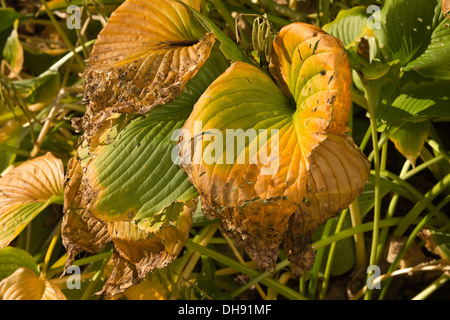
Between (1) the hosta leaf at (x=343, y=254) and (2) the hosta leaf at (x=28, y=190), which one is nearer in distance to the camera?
(2) the hosta leaf at (x=28, y=190)

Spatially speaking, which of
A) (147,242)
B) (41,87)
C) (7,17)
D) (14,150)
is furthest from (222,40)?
(7,17)

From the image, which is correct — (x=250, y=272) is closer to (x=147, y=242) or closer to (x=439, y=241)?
(x=147, y=242)

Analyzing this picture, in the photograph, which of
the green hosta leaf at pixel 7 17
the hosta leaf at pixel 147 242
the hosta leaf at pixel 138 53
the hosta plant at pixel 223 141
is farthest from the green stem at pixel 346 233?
the green hosta leaf at pixel 7 17

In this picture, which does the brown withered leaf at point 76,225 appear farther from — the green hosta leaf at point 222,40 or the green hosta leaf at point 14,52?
the green hosta leaf at point 14,52

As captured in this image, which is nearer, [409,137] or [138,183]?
[138,183]

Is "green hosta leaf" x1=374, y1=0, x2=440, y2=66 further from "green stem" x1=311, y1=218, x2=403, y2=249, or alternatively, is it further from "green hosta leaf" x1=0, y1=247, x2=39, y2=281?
"green hosta leaf" x1=0, y1=247, x2=39, y2=281

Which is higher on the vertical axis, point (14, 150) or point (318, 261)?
point (14, 150)

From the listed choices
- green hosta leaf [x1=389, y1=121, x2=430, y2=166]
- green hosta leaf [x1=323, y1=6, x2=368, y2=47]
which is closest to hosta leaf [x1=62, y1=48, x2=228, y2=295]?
green hosta leaf [x1=323, y1=6, x2=368, y2=47]
